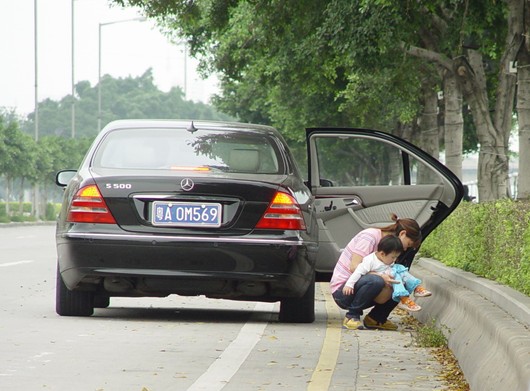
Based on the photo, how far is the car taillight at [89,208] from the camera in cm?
1120

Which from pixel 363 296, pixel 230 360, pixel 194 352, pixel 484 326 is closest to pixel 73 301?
pixel 363 296

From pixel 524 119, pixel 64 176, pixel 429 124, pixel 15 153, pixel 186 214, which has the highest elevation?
pixel 429 124

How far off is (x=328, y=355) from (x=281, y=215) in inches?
68.2

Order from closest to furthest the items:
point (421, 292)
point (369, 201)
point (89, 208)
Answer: point (89, 208) → point (421, 292) → point (369, 201)

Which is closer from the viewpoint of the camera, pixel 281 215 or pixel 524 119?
pixel 281 215

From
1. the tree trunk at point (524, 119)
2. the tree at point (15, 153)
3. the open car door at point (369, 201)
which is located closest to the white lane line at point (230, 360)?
the open car door at point (369, 201)

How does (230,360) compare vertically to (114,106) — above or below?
below

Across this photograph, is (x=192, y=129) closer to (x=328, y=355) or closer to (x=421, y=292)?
(x=421, y=292)

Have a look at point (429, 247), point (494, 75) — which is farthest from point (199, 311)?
point (494, 75)

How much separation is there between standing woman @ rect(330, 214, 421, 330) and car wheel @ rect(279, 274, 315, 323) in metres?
0.24

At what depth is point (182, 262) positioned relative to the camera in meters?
11.1

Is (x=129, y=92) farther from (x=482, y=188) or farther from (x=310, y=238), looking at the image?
(x=310, y=238)

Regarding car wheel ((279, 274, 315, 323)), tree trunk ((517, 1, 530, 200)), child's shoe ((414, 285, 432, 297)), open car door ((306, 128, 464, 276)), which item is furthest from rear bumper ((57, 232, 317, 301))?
tree trunk ((517, 1, 530, 200))

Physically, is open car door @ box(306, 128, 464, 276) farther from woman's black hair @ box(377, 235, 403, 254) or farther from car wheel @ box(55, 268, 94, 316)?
car wheel @ box(55, 268, 94, 316)
